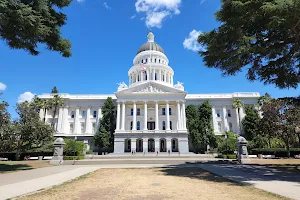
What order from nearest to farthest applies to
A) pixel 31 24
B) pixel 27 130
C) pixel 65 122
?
pixel 31 24
pixel 27 130
pixel 65 122

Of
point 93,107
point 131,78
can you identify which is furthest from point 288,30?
point 131,78

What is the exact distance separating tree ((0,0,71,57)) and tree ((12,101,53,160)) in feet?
65.8

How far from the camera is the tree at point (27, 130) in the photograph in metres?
31.7

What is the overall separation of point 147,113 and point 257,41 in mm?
41887

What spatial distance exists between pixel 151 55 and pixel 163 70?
6.96 meters

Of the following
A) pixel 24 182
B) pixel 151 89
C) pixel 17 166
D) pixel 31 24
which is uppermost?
pixel 151 89

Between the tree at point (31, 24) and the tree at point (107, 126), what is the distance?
1420 inches

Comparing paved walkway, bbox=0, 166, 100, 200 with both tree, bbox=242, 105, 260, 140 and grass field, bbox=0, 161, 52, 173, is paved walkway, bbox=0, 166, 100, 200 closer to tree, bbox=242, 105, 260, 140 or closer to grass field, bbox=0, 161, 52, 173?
grass field, bbox=0, 161, 52, 173

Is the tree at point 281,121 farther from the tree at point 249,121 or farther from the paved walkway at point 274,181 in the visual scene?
the paved walkway at point 274,181

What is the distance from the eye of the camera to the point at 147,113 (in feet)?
180

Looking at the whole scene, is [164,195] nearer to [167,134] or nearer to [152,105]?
[167,134]

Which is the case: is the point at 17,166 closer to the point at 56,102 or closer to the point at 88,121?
the point at 56,102

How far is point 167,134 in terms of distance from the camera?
4847cm

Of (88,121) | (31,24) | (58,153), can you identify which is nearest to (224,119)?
(88,121)
